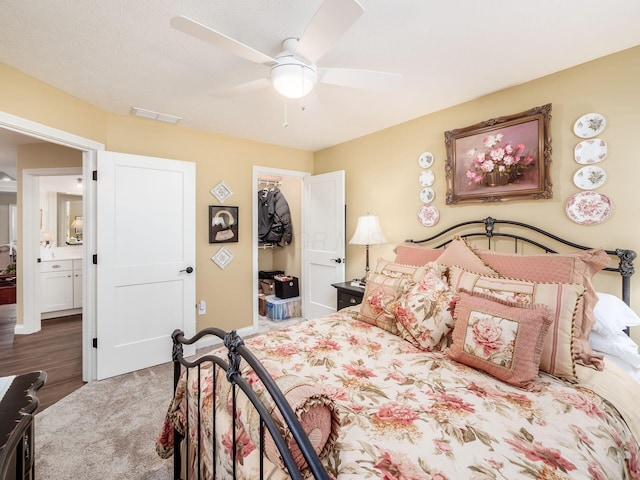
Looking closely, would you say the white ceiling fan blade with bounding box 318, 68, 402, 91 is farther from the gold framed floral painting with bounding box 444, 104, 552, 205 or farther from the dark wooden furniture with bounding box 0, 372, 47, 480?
the dark wooden furniture with bounding box 0, 372, 47, 480

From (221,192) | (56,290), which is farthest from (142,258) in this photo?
(56,290)

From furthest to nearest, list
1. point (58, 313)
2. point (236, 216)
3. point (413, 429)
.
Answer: point (58, 313) → point (236, 216) → point (413, 429)

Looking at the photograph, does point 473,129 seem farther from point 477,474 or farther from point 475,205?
point 477,474

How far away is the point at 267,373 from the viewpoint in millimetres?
899

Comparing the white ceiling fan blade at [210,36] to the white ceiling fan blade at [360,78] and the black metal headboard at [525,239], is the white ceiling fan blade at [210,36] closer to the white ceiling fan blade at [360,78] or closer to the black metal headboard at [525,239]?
the white ceiling fan blade at [360,78]

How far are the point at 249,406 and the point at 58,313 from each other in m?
5.18

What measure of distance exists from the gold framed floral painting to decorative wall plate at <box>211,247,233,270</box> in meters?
2.54

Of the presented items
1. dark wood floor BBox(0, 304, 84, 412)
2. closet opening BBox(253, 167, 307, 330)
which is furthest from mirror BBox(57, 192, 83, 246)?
closet opening BBox(253, 167, 307, 330)

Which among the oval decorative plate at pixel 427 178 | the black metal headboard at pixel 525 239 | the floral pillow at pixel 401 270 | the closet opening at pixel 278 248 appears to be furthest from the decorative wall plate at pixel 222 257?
the oval decorative plate at pixel 427 178

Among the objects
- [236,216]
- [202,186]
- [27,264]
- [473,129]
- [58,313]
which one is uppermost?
[473,129]

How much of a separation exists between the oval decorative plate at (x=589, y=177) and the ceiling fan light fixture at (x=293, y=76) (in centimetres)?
190

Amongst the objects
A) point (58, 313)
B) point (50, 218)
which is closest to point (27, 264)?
point (58, 313)

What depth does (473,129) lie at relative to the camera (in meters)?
2.51

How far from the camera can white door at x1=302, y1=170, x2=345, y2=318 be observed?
362 centimetres
